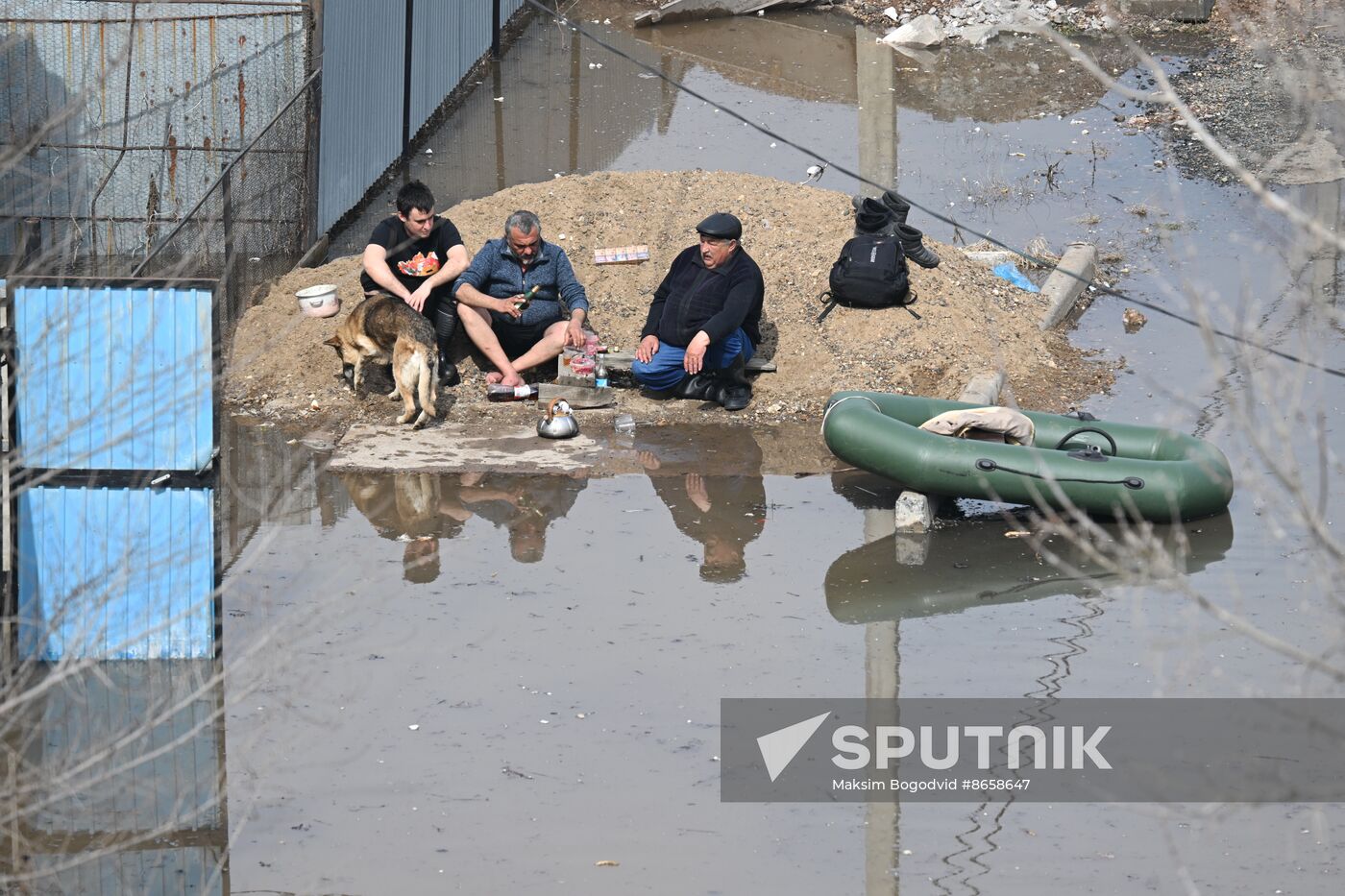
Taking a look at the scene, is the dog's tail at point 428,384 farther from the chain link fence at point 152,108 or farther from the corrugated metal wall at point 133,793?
the corrugated metal wall at point 133,793

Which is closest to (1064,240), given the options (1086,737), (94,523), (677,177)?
(677,177)

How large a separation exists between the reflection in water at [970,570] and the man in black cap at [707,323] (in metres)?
2.14

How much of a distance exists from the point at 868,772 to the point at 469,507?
333 cm

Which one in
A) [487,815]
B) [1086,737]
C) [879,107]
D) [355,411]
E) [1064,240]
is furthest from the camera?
[879,107]

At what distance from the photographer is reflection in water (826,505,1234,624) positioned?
781 cm

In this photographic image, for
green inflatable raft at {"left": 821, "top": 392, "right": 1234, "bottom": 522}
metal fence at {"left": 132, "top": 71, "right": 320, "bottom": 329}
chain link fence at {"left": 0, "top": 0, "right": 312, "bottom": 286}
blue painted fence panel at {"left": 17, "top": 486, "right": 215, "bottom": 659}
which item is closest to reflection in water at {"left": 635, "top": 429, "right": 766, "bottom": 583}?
green inflatable raft at {"left": 821, "top": 392, "right": 1234, "bottom": 522}

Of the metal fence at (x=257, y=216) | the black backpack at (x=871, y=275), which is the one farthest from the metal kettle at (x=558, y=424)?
the metal fence at (x=257, y=216)

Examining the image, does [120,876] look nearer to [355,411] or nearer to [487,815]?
[487,815]

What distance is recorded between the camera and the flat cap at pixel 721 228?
394 inches

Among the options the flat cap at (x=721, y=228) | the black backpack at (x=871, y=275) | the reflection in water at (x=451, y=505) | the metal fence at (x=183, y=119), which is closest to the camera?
the reflection in water at (x=451, y=505)

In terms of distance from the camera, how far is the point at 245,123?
40.3ft

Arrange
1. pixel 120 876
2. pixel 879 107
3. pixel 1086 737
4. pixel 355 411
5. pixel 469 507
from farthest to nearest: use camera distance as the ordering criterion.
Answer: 1. pixel 879 107
2. pixel 355 411
3. pixel 469 507
4. pixel 1086 737
5. pixel 120 876

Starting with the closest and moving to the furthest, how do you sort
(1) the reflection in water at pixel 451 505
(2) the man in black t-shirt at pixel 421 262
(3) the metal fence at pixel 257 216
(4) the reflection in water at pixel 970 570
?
(4) the reflection in water at pixel 970 570 < (1) the reflection in water at pixel 451 505 < (2) the man in black t-shirt at pixel 421 262 < (3) the metal fence at pixel 257 216

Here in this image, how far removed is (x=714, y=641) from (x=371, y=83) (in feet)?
27.5
